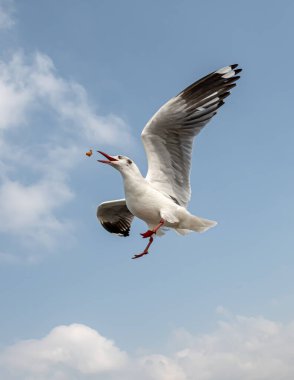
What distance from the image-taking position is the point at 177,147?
12.5 metres

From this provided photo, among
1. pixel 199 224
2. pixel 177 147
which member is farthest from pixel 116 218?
pixel 199 224

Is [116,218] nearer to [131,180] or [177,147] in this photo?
[177,147]

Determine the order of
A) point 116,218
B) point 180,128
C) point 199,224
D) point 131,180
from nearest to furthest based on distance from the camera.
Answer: point 131,180 < point 199,224 < point 180,128 < point 116,218

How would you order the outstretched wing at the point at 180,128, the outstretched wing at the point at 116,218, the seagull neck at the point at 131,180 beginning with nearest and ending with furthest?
the seagull neck at the point at 131,180
the outstretched wing at the point at 180,128
the outstretched wing at the point at 116,218

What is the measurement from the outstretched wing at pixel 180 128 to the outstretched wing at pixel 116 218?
3.06 metres

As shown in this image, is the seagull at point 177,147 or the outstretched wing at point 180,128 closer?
the seagull at point 177,147

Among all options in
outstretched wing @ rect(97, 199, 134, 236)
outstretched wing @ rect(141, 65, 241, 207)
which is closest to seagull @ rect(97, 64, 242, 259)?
outstretched wing @ rect(141, 65, 241, 207)

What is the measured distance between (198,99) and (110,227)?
17.4 ft

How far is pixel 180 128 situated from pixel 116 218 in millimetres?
4461

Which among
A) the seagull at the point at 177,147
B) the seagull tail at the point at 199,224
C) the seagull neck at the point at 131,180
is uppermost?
the seagull at the point at 177,147

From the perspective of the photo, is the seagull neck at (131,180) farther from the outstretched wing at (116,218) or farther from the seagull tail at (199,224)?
→ the outstretched wing at (116,218)

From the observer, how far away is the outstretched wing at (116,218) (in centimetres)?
1552

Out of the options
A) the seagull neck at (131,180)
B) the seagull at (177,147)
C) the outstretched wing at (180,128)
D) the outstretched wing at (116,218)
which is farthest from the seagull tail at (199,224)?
the outstretched wing at (116,218)

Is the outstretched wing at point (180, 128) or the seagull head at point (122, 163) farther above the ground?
the outstretched wing at point (180, 128)
